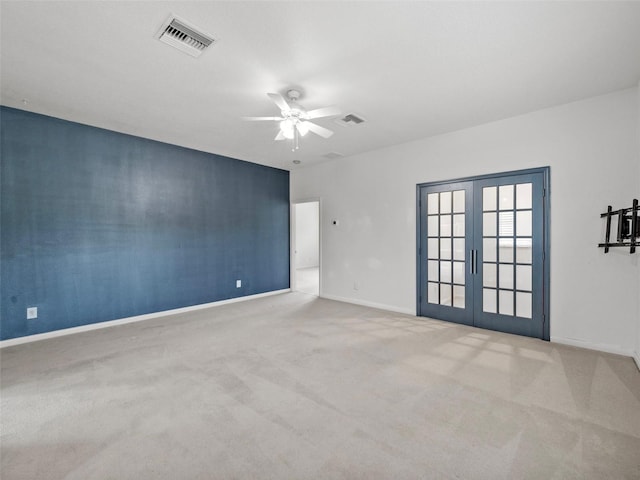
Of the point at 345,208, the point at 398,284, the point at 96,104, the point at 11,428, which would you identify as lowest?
the point at 11,428

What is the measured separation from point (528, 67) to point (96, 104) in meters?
4.57

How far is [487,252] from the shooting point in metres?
3.92

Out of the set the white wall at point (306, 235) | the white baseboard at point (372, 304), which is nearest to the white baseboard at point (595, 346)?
the white baseboard at point (372, 304)

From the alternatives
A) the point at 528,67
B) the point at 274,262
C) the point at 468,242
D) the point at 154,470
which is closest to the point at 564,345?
the point at 468,242

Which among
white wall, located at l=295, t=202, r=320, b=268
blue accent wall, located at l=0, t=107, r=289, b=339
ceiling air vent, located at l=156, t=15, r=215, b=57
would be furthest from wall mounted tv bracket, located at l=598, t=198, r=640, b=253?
white wall, located at l=295, t=202, r=320, b=268

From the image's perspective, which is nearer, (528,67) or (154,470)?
(154,470)

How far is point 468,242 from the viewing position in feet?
13.4

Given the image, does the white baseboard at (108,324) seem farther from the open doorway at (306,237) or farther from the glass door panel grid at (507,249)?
the open doorway at (306,237)

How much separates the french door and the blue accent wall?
350cm

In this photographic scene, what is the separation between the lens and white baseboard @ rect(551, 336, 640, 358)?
3.02 metres

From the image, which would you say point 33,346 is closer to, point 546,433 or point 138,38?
point 138,38

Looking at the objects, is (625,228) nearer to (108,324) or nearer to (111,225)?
(111,225)

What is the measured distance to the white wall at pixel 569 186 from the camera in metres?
3.04

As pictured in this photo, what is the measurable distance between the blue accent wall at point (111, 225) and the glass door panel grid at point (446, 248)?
11.4 ft
